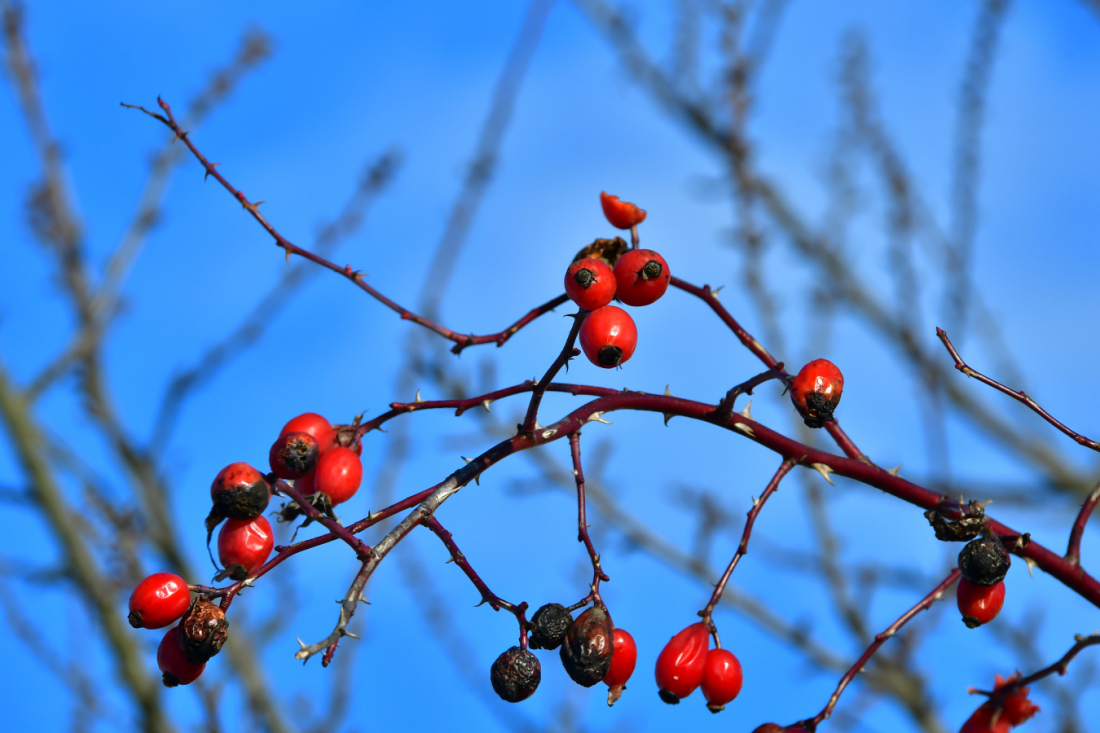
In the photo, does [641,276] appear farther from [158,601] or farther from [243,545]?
[158,601]

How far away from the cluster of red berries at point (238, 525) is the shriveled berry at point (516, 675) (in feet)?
1.38

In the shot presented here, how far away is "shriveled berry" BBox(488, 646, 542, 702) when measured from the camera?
1.52m

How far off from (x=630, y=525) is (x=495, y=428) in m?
1.22

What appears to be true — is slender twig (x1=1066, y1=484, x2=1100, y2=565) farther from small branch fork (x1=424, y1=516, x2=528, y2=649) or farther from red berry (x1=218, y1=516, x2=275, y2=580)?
red berry (x1=218, y1=516, x2=275, y2=580)

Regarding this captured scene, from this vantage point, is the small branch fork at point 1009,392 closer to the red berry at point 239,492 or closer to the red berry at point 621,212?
the red berry at point 621,212

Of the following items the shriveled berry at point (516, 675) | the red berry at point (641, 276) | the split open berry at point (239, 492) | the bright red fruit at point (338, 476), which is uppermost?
the red berry at point (641, 276)

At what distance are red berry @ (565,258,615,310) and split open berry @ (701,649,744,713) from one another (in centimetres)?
74

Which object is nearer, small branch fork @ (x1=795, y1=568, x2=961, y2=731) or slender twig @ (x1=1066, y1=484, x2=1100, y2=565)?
small branch fork @ (x1=795, y1=568, x2=961, y2=731)

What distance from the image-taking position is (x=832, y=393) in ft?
5.28

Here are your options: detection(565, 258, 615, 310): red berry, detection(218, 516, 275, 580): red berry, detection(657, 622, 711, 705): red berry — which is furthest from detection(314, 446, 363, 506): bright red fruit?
detection(657, 622, 711, 705): red berry

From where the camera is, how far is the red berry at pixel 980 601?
1701 millimetres

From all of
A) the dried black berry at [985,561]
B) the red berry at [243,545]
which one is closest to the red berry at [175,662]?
the red berry at [243,545]

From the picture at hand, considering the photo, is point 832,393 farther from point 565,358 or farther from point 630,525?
point 630,525

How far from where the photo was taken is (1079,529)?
178 cm
